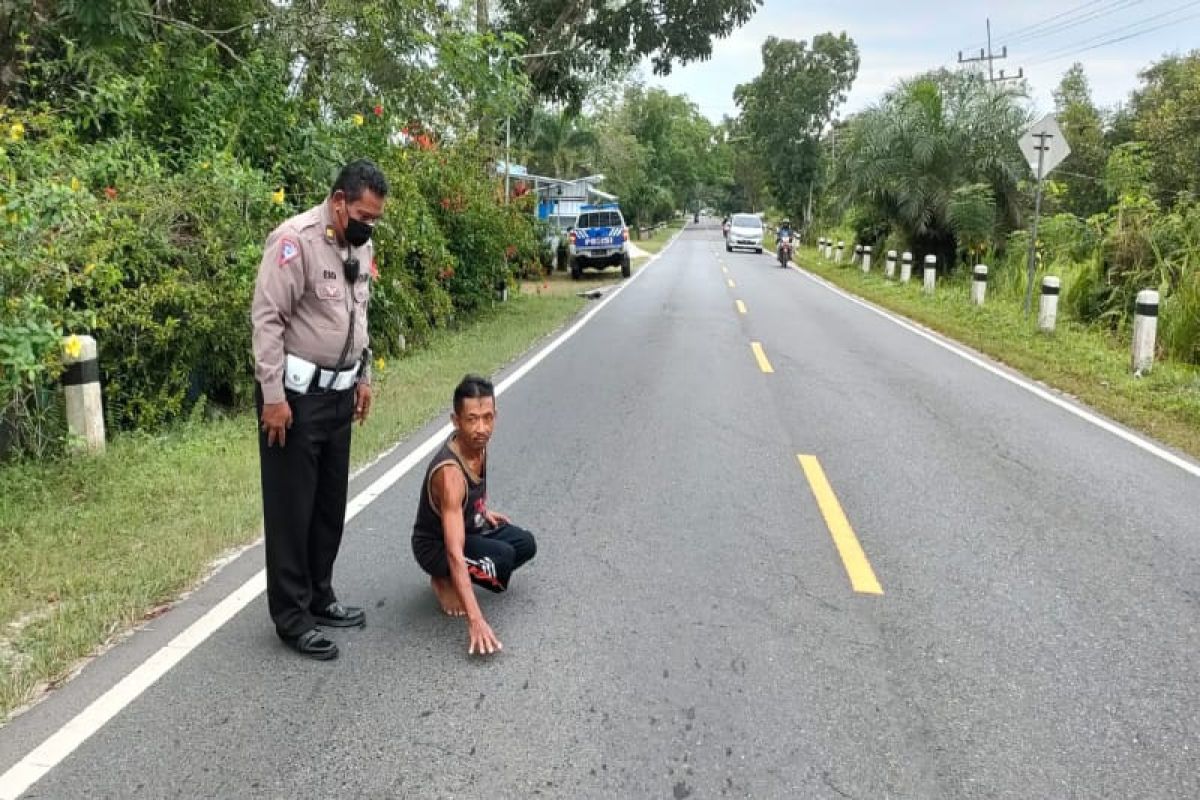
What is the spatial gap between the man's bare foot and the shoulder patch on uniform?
60.8 inches

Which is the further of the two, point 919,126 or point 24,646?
point 919,126

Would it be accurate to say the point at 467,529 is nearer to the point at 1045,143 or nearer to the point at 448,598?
the point at 448,598

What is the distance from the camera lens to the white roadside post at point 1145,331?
35.8ft

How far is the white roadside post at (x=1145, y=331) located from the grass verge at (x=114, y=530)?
26.4 ft

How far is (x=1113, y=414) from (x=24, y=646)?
8940 mm

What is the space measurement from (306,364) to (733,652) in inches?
80.6

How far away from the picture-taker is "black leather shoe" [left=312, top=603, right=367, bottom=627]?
13.6 feet

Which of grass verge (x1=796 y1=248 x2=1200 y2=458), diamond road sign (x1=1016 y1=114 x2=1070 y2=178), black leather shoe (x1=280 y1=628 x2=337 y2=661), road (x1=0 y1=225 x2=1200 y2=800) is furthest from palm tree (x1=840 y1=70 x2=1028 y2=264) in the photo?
black leather shoe (x1=280 y1=628 x2=337 y2=661)

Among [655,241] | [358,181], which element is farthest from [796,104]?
[358,181]

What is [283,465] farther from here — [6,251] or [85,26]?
[85,26]

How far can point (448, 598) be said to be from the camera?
169 inches

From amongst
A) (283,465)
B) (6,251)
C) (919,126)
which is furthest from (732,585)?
(919,126)

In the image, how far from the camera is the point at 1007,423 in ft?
28.4

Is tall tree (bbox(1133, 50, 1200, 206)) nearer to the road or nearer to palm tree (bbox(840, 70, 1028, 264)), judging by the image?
palm tree (bbox(840, 70, 1028, 264))
